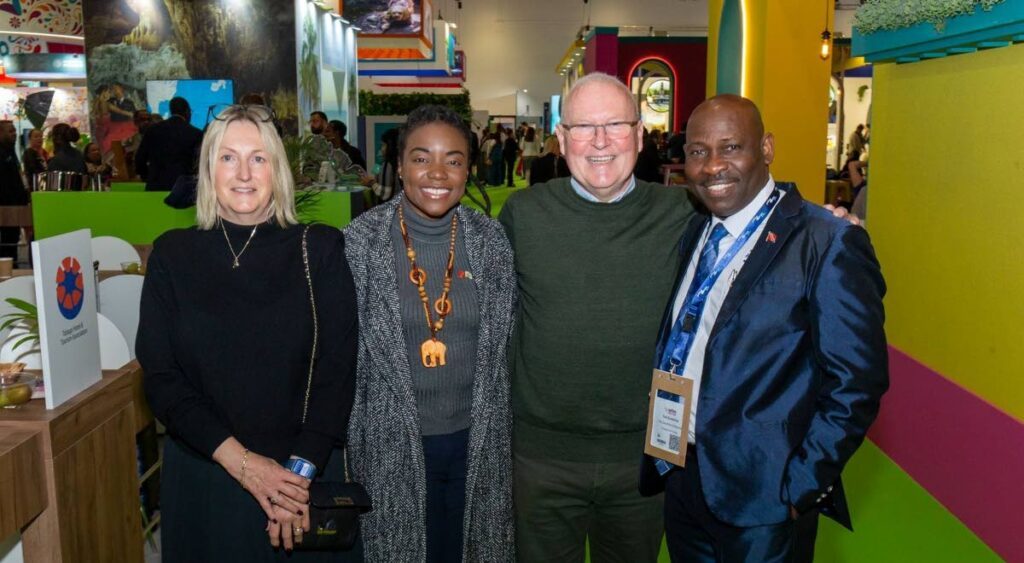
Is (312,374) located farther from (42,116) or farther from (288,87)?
(42,116)

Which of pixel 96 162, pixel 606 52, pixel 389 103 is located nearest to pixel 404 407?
pixel 96 162

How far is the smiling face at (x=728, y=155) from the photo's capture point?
2021mm

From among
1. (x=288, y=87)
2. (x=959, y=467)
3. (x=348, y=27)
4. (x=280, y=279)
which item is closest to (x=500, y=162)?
(x=348, y=27)

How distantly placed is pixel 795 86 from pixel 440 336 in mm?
6192

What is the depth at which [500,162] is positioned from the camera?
2198 centimetres

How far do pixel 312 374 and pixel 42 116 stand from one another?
62.3ft

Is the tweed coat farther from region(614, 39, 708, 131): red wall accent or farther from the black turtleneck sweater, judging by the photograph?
region(614, 39, 708, 131): red wall accent

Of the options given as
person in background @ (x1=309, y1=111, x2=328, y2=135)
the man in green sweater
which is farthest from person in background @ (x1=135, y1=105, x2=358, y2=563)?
person in background @ (x1=309, y1=111, x2=328, y2=135)

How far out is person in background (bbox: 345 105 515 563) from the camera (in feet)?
7.30

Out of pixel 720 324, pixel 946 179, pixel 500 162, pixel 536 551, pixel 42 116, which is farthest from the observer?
pixel 500 162

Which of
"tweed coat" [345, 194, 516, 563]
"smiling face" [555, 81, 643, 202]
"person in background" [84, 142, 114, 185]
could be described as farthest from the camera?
"person in background" [84, 142, 114, 185]

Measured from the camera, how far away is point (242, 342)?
2029 millimetres

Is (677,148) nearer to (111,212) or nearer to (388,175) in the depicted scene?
(388,175)

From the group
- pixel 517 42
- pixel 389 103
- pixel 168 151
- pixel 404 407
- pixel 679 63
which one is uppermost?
pixel 517 42
